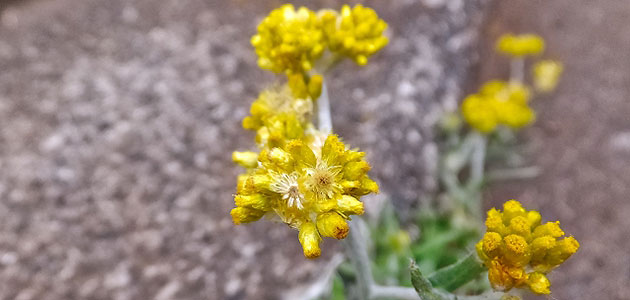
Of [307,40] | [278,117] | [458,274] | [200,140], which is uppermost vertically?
[200,140]

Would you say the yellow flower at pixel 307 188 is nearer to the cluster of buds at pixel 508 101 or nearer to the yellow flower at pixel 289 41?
the yellow flower at pixel 289 41

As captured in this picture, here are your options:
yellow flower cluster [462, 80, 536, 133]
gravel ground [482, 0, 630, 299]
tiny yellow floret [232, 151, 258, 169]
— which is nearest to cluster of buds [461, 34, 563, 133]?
yellow flower cluster [462, 80, 536, 133]

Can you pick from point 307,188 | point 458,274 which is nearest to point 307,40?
point 307,188

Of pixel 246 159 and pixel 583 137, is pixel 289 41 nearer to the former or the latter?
pixel 246 159

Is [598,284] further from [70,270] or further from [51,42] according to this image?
[51,42]

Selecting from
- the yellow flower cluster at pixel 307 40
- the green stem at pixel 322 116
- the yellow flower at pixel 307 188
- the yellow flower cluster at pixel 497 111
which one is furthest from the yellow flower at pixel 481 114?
the yellow flower at pixel 307 188

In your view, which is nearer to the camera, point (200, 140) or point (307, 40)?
point (307, 40)
